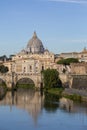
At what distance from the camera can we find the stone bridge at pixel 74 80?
2231 centimetres

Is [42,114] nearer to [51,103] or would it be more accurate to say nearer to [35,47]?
[51,103]

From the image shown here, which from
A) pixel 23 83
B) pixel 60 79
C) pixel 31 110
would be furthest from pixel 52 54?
pixel 31 110

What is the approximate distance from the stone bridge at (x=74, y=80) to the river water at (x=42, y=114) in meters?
2.51

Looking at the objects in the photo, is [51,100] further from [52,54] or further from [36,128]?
[52,54]

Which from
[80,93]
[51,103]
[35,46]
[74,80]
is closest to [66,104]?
[51,103]

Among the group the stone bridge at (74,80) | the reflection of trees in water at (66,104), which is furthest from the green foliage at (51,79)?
the reflection of trees in water at (66,104)

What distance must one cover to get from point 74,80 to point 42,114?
907 cm

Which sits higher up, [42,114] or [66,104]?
[66,104]

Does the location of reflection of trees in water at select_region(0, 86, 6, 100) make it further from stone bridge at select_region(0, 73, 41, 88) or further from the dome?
the dome

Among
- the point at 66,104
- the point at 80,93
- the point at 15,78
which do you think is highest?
the point at 15,78

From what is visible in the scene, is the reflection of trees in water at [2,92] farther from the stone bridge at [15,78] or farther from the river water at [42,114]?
the river water at [42,114]

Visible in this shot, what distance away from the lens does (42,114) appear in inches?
591

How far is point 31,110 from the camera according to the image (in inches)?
637

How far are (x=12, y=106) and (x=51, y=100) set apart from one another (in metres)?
2.08
